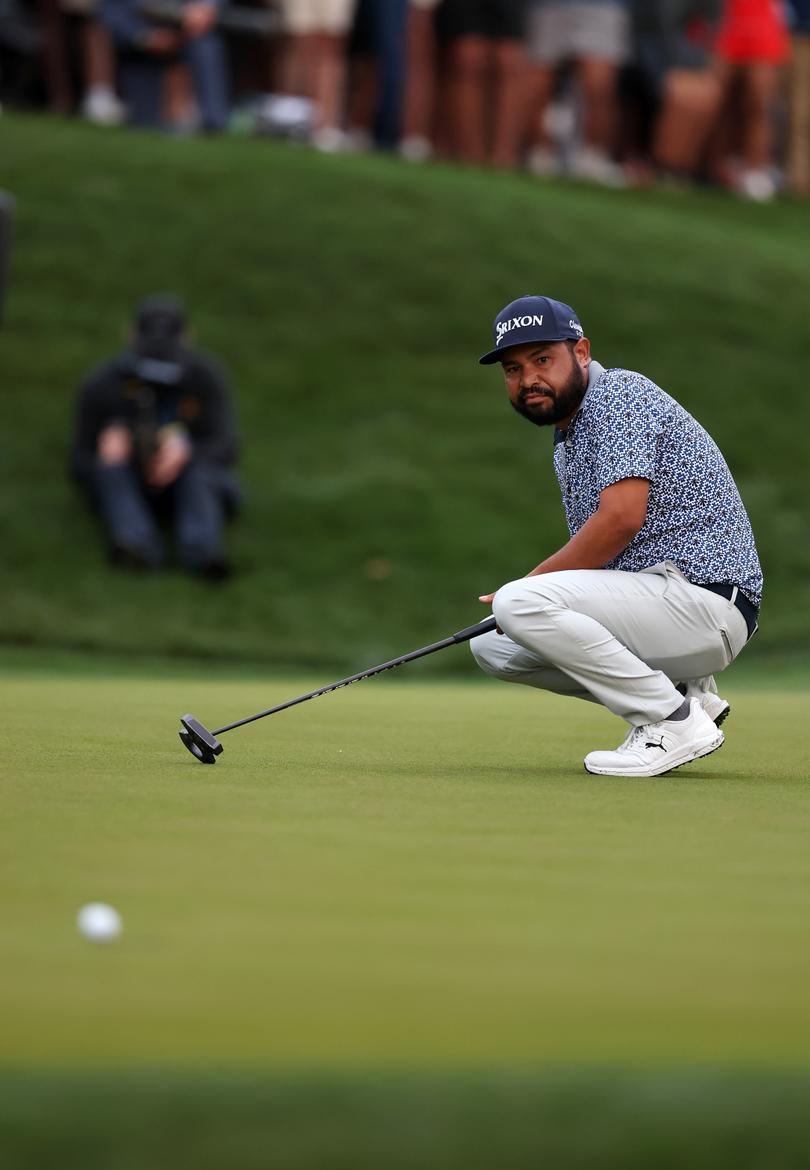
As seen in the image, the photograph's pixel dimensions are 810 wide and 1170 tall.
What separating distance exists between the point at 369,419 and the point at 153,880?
1347 cm

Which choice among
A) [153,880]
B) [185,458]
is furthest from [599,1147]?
[185,458]

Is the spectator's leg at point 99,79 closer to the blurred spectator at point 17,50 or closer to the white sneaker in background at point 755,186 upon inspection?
the blurred spectator at point 17,50

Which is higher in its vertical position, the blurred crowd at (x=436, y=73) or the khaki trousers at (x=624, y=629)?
the khaki trousers at (x=624, y=629)

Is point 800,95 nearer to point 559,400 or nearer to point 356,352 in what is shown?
point 356,352

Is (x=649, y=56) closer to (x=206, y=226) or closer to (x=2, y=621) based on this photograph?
(x=206, y=226)

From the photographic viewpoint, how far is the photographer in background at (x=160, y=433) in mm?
13695

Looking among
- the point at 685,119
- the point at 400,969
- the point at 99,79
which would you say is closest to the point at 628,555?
the point at 400,969

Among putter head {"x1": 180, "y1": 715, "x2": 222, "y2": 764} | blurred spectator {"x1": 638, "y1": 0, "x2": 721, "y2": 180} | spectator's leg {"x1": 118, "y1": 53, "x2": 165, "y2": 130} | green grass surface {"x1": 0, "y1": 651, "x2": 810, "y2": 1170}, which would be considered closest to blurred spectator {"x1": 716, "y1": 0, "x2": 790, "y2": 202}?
blurred spectator {"x1": 638, "y1": 0, "x2": 721, "y2": 180}

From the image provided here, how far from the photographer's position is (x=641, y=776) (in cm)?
618

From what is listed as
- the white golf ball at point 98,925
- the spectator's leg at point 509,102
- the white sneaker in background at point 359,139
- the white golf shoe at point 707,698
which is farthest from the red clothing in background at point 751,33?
the white golf ball at point 98,925

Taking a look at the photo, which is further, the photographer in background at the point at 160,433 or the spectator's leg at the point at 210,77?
the spectator's leg at the point at 210,77

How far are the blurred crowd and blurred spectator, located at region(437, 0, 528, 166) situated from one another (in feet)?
0.06

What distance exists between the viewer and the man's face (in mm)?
6160

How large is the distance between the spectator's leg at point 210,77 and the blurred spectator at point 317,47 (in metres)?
0.71
